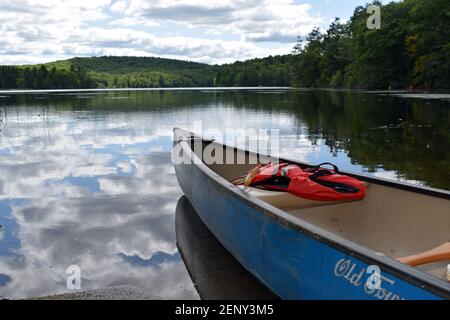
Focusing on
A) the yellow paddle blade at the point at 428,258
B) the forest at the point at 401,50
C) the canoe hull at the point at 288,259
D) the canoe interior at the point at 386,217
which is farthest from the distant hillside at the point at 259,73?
the yellow paddle blade at the point at 428,258

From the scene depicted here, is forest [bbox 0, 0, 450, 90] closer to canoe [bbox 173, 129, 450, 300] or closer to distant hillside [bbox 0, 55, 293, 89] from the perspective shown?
distant hillside [bbox 0, 55, 293, 89]

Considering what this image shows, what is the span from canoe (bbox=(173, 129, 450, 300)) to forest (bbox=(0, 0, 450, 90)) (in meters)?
49.9

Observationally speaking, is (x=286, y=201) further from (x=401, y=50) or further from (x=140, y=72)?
(x=140, y=72)

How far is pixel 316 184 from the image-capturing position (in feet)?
16.8

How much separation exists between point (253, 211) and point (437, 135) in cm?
1242

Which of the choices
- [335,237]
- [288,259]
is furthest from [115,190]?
[335,237]

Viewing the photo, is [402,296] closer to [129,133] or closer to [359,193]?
[359,193]

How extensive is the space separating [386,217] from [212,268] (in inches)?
76.0

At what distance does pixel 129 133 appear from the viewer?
57.3ft

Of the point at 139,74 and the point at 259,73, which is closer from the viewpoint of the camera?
the point at 259,73

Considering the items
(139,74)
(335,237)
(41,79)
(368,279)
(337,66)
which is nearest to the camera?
(368,279)

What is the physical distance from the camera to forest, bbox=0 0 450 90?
52750 millimetres

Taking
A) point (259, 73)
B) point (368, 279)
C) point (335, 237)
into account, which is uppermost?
point (259, 73)
